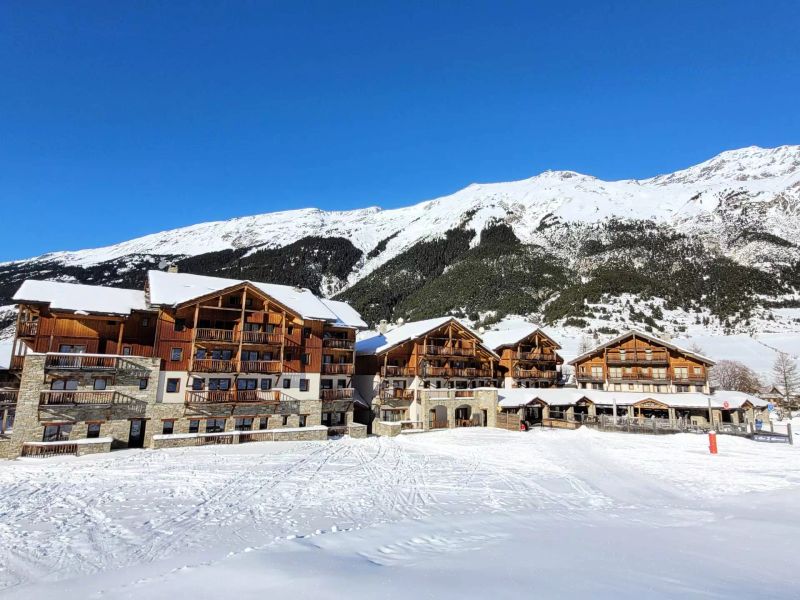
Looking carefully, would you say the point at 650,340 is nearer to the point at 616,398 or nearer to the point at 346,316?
the point at 616,398

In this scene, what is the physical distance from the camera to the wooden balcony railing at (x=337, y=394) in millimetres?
35375

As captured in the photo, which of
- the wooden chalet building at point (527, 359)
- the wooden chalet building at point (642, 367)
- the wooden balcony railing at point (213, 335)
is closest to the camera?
the wooden balcony railing at point (213, 335)

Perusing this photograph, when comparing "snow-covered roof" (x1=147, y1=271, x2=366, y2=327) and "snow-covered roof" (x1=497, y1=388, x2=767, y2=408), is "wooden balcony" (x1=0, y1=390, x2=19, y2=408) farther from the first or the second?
"snow-covered roof" (x1=497, y1=388, x2=767, y2=408)

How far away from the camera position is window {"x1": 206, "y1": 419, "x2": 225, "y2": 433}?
30.1 meters

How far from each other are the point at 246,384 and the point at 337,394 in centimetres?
734

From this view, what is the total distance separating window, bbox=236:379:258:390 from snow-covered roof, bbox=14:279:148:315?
7936 mm

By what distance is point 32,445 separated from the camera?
2414cm

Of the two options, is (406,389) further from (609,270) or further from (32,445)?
(609,270)

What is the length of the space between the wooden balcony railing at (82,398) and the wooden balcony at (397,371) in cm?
2035

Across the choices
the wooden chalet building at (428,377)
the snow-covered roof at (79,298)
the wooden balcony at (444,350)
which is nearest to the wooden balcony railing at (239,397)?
the snow-covered roof at (79,298)

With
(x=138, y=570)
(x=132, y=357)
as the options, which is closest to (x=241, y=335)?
(x=132, y=357)

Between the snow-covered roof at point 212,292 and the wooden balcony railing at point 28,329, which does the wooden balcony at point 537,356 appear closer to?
the snow-covered roof at point 212,292

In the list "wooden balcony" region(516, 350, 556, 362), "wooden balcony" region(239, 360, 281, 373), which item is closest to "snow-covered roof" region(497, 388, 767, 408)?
"wooden balcony" region(516, 350, 556, 362)

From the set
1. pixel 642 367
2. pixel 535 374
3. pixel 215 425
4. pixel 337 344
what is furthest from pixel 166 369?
pixel 642 367
